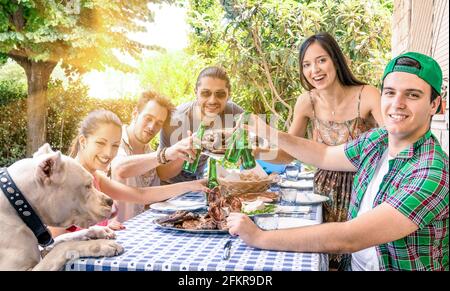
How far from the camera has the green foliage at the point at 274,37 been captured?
3916mm

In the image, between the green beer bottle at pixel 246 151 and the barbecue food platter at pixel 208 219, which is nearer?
the barbecue food platter at pixel 208 219

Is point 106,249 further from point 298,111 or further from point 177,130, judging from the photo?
point 177,130

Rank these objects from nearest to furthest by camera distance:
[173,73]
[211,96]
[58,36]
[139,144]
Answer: [139,144]
[211,96]
[58,36]
[173,73]

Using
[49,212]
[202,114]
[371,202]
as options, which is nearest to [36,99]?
[202,114]

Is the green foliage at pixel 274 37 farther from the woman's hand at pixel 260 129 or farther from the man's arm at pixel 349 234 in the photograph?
the man's arm at pixel 349 234

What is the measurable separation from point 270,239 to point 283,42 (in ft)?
11.5

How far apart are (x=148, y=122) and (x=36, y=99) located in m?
2.64

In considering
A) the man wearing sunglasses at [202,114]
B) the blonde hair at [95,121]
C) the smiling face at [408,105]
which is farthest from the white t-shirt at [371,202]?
the man wearing sunglasses at [202,114]

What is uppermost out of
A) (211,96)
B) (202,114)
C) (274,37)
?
(274,37)

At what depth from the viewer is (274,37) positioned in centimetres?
452

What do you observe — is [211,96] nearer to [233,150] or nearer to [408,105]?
[233,150]

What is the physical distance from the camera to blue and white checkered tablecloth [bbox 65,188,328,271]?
1.14 m

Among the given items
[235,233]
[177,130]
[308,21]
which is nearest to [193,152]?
[235,233]

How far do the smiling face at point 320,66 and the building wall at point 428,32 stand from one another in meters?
0.43
